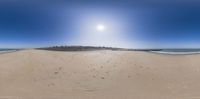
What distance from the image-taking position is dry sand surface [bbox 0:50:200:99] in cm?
1118

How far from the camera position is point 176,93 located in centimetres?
1123

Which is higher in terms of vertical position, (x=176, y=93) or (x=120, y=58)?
(x=120, y=58)

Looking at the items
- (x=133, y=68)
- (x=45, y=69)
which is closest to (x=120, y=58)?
(x=133, y=68)

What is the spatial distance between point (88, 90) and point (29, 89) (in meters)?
2.08

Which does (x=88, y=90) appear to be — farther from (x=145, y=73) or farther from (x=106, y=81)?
(x=145, y=73)

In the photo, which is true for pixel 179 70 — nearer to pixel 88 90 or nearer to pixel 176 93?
pixel 176 93

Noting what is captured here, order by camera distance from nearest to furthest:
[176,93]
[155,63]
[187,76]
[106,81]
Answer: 1. [176,93]
2. [106,81]
3. [187,76]
4. [155,63]

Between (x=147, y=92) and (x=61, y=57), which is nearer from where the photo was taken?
(x=147, y=92)

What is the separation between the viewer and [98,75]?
1310 cm

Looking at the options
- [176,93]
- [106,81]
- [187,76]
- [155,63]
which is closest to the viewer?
[176,93]

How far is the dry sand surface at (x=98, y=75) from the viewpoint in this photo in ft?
36.7

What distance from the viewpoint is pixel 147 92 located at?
11430 mm

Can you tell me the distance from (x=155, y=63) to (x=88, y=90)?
4309 mm

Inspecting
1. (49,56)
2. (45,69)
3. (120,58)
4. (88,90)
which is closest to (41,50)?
(49,56)
